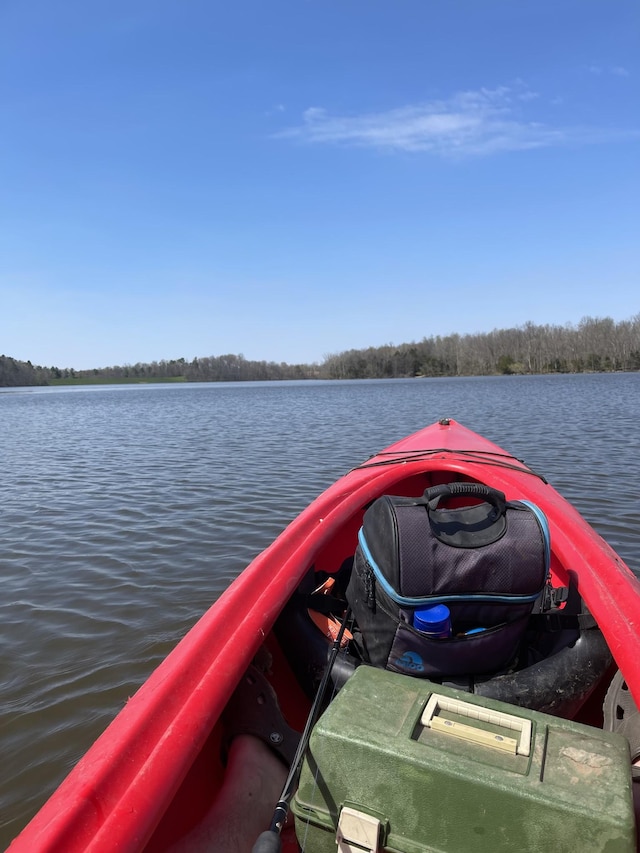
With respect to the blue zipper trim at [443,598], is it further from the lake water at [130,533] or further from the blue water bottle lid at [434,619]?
the lake water at [130,533]

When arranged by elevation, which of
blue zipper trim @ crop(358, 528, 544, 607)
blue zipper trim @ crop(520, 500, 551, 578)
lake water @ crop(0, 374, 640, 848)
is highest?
blue zipper trim @ crop(520, 500, 551, 578)

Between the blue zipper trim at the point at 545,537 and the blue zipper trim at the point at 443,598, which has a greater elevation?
the blue zipper trim at the point at 545,537

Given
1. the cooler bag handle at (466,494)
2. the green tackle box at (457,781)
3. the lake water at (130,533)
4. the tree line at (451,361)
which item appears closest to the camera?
the green tackle box at (457,781)

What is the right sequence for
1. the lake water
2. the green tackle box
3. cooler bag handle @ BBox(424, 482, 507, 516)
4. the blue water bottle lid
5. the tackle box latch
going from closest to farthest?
the green tackle box
the tackle box latch
the blue water bottle lid
cooler bag handle @ BBox(424, 482, 507, 516)
the lake water

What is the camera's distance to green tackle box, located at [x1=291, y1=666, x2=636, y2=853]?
1.32m

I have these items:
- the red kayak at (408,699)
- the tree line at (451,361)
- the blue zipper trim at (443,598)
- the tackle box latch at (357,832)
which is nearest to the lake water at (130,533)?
the red kayak at (408,699)

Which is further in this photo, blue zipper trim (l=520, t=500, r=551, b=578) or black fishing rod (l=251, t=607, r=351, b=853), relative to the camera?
blue zipper trim (l=520, t=500, r=551, b=578)

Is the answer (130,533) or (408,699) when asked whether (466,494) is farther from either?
(130,533)

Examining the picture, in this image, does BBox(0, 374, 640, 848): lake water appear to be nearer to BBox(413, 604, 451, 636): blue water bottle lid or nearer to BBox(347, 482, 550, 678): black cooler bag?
BBox(347, 482, 550, 678): black cooler bag

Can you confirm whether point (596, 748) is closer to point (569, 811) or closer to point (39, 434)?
point (569, 811)

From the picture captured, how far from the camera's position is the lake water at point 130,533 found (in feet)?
11.8

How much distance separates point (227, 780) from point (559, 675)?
1335 mm

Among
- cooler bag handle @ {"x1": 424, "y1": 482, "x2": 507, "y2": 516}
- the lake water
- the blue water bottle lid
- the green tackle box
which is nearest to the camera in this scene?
the green tackle box

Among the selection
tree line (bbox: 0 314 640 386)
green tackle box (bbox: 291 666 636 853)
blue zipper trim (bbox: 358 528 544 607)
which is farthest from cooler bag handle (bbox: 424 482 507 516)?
tree line (bbox: 0 314 640 386)
